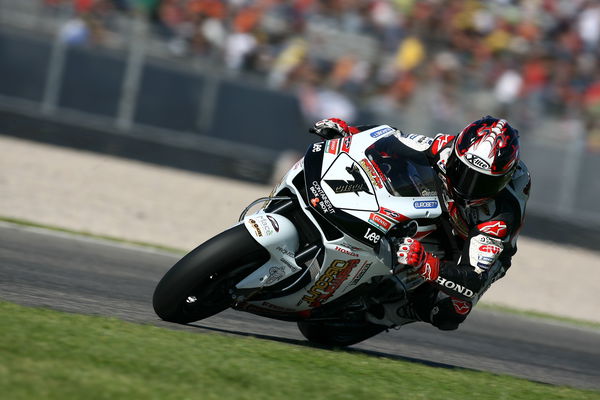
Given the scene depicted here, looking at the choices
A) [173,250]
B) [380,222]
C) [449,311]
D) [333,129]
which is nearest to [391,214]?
[380,222]

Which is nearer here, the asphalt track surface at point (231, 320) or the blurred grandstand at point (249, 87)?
the asphalt track surface at point (231, 320)

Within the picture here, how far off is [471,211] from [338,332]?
1073mm

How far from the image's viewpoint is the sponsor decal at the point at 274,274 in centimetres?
467

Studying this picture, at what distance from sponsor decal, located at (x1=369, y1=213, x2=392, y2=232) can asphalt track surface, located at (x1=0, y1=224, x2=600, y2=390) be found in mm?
1075

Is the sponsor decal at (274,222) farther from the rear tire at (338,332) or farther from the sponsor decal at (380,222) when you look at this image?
the rear tire at (338,332)

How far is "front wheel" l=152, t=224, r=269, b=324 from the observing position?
4488 mm

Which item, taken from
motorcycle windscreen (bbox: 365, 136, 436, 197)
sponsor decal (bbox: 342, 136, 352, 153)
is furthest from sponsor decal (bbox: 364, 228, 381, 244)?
sponsor decal (bbox: 342, 136, 352, 153)

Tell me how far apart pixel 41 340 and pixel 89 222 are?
18.8 ft

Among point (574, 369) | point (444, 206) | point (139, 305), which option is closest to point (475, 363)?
point (574, 369)

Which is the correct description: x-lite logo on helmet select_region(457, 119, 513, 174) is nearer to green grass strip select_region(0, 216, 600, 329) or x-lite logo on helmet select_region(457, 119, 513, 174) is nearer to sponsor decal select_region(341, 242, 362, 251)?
sponsor decal select_region(341, 242, 362, 251)

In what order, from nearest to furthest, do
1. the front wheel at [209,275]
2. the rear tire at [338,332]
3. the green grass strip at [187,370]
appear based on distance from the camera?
the green grass strip at [187,370] < the front wheel at [209,275] < the rear tire at [338,332]

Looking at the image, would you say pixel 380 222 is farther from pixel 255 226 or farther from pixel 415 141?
pixel 415 141

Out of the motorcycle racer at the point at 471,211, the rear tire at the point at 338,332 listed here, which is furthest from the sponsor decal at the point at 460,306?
the rear tire at the point at 338,332

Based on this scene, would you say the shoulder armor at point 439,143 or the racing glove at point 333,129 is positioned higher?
the shoulder armor at point 439,143
